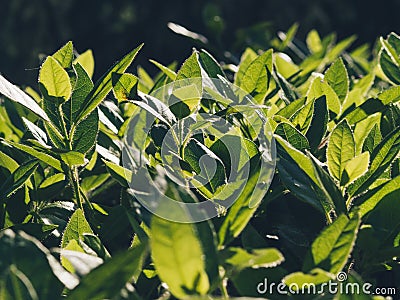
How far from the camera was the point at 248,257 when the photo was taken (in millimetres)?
862

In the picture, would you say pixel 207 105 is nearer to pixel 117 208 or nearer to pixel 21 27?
pixel 117 208

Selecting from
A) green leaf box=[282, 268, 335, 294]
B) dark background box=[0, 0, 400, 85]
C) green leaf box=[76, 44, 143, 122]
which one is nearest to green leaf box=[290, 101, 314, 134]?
green leaf box=[76, 44, 143, 122]

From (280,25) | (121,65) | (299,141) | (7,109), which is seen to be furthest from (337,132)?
(280,25)

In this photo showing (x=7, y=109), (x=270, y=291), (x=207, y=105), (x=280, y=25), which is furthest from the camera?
(x=280, y=25)

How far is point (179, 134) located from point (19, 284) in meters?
0.50

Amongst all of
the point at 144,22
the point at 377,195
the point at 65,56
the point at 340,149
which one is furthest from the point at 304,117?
the point at 144,22

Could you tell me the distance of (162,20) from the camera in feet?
28.5

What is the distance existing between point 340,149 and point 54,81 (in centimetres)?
A: 53

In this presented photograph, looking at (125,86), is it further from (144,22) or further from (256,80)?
(144,22)

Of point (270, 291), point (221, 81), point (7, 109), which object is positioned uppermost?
point (221, 81)

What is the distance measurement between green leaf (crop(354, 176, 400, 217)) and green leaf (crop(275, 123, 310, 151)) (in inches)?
5.7

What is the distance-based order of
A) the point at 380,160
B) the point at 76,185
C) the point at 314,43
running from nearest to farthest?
the point at 380,160
the point at 76,185
the point at 314,43

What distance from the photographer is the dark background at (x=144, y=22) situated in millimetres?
8406

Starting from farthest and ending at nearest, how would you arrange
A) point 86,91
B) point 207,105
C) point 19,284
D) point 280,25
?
point 280,25 < point 207,105 < point 86,91 < point 19,284
